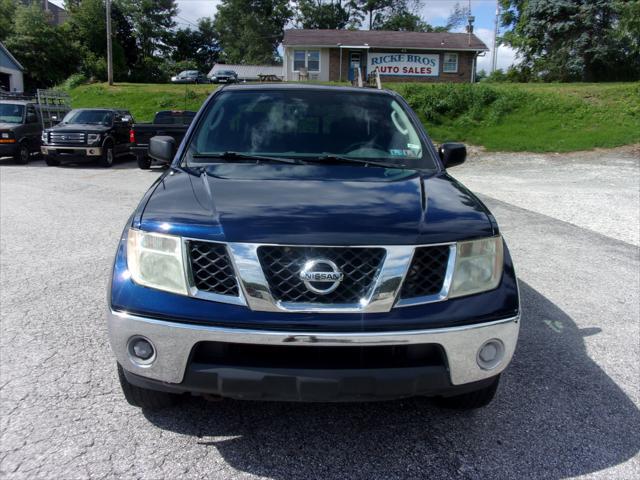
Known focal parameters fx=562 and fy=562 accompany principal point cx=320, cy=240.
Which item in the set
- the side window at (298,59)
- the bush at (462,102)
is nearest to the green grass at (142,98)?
the bush at (462,102)

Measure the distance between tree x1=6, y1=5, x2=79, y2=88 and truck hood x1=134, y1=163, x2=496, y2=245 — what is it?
48.0 meters

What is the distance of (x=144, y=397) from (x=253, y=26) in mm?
74644

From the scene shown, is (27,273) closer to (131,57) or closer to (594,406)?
(594,406)

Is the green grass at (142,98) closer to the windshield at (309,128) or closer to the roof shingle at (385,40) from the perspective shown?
the roof shingle at (385,40)

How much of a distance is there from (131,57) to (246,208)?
66.3m

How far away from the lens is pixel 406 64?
41.3 m

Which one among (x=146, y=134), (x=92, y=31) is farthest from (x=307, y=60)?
(x=146, y=134)

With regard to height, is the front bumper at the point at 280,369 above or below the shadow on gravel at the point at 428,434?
above

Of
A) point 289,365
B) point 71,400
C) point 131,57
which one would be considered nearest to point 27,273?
point 71,400

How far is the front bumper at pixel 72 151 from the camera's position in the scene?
52.1 ft

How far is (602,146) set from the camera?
20062 millimetres

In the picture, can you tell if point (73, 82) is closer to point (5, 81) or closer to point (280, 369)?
point (5, 81)

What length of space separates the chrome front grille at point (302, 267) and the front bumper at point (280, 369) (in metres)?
0.16

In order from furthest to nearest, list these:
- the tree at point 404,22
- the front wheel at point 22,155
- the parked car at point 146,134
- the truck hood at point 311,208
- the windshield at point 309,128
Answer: the tree at point 404,22, the front wheel at point 22,155, the parked car at point 146,134, the windshield at point 309,128, the truck hood at point 311,208
